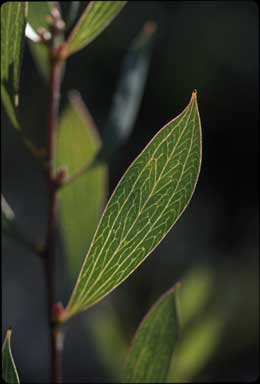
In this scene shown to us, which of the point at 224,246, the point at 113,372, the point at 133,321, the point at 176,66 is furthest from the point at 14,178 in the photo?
the point at 113,372

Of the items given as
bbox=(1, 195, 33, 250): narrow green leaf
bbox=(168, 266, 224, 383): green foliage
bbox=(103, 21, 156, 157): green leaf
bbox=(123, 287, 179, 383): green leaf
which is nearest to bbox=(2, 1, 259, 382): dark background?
bbox=(168, 266, 224, 383): green foliage

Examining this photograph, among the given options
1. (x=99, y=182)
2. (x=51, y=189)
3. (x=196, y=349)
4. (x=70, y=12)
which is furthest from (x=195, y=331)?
(x=70, y=12)

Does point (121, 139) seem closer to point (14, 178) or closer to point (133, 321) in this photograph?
point (133, 321)

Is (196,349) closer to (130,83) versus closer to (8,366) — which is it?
(130,83)

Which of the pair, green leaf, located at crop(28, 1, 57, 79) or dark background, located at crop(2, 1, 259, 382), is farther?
dark background, located at crop(2, 1, 259, 382)

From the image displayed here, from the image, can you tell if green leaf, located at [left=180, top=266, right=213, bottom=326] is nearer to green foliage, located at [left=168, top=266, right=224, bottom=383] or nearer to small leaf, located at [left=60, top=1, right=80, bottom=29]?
green foliage, located at [left=168, top=266, right=224, bottom=383]

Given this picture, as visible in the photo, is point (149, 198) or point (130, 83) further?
point (130, 83)

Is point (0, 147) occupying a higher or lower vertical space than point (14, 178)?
higher
